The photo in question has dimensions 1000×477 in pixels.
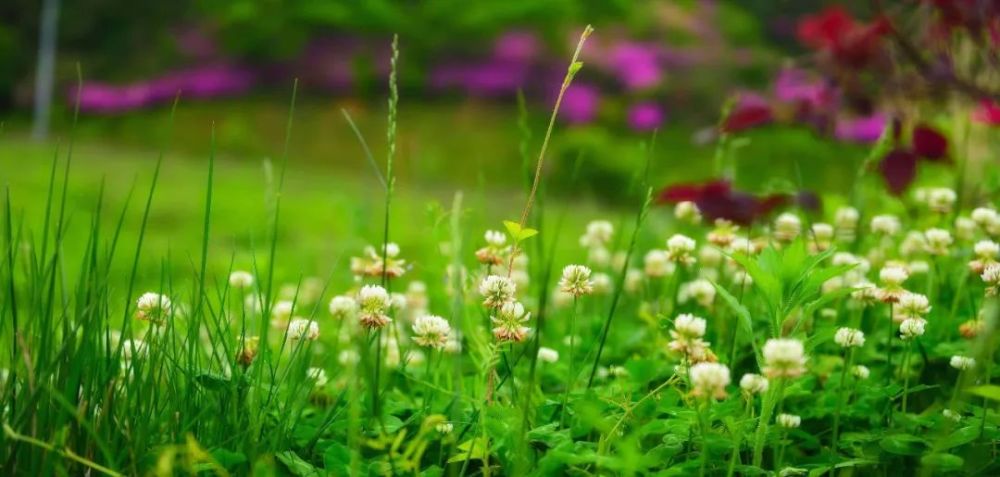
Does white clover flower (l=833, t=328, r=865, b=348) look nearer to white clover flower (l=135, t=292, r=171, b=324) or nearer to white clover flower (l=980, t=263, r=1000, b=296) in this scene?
white clover flower (l=980, t=263, r=1000, b=296)

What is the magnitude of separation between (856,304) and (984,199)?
89 cm

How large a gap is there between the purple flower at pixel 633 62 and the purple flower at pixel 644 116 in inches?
27.3

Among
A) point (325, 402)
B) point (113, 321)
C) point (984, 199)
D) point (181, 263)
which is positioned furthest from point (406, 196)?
point (325, 402)

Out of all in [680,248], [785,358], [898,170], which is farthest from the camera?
[898,170]

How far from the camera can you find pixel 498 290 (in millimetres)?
1344

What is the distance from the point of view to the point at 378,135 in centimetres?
1428

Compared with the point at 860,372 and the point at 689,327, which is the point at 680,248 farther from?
the point at 689,327

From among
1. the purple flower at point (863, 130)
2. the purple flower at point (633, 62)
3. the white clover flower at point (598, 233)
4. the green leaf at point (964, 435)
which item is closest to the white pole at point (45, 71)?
the purple flower at point (633, 62)

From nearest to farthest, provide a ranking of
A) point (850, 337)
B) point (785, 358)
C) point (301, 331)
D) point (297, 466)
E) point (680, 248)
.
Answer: point (785, 358)
point (297, 466)
point (850, 337)
point (301, 331)
point (680, 248)

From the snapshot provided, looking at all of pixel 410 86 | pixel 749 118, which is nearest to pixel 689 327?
pixel 749 118

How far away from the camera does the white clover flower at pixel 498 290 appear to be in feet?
4.38

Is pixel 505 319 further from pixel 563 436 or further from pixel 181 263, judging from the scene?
pixel 181 263

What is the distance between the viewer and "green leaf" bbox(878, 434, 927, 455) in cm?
132

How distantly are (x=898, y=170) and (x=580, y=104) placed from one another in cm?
1258
